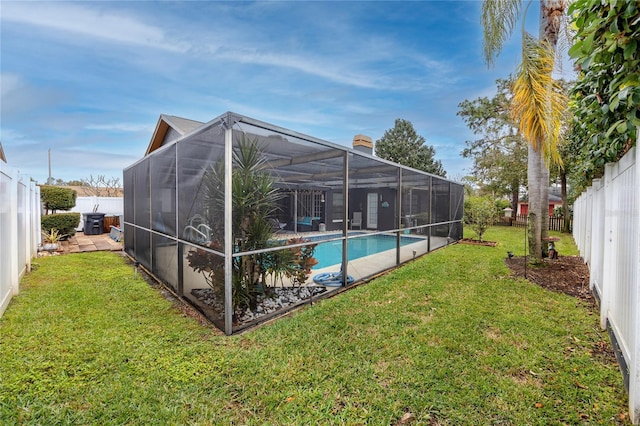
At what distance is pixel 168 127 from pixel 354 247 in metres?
8.07

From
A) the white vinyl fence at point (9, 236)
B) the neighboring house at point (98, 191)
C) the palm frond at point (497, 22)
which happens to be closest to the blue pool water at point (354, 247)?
the white vinyl fence at point (9, 236)

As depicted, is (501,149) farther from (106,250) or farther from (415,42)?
(106,250)

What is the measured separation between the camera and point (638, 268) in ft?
6.23

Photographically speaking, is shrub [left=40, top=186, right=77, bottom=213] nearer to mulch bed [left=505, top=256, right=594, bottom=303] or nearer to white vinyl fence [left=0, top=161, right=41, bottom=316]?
white vinyl fence [left=0, top=161, right=41, bottom=316]

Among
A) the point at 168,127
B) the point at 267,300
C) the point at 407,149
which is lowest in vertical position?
the point at 267,300

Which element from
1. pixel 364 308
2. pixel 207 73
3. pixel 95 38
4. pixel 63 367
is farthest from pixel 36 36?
pixel 364 308

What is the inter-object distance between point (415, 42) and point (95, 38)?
8588 mm

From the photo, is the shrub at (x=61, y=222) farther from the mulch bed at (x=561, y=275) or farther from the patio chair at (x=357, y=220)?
the mulch bed at (x=561, y=275)

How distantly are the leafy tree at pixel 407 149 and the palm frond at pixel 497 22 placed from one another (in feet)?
57.0

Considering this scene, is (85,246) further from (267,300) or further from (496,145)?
(496,145)

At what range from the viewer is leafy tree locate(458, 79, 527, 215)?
16531 millimetres

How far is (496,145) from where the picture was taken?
18.0m

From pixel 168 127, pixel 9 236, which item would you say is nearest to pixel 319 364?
pixel 9 236

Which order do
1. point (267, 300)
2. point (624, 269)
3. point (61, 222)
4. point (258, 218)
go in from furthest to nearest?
point (61, 222) → point (267, 300) → point (258, 218) → point (624, 269)
